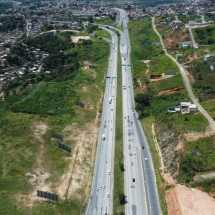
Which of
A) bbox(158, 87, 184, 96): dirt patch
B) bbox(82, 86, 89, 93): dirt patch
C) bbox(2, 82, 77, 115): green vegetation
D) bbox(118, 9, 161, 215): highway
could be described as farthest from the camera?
bbox(82, 86, 89, 93): dirt patch

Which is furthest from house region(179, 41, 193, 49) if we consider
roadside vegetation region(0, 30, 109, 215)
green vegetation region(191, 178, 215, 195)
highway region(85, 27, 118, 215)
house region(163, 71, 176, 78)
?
green vegetation region(191, 178, 215, 195)

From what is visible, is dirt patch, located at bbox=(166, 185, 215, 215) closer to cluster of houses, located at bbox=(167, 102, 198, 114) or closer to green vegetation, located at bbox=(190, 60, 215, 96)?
cluster of houses, located at bbox=(167, 102, 198, 114)

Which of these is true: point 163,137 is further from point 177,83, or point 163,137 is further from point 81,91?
point 81,91

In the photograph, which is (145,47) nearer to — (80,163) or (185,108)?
(185,108)

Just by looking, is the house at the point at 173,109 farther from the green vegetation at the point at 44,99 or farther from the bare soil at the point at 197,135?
the green vegetation at the point at 44,99

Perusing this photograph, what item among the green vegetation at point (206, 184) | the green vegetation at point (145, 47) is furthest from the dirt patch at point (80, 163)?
the green vegetation at point (145, 47)
